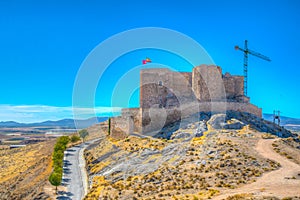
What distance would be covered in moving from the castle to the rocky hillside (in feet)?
6.76

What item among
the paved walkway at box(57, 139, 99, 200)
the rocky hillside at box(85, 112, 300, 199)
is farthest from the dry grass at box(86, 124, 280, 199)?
the paved walkway at box(57, 139, 99, 200)

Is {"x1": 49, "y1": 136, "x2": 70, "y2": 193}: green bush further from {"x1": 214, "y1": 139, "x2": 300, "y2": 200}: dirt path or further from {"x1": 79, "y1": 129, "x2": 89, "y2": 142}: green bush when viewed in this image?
{"x1": 214, "y1": 139, "x2": 300, "y2": 200}: dirt path

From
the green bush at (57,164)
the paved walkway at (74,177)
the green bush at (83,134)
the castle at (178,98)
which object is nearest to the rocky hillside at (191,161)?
the paved walkway at (74,177)

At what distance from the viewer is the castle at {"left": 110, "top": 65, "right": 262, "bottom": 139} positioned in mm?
50125

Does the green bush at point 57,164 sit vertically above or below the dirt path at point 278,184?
below

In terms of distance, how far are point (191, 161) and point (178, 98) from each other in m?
21.8

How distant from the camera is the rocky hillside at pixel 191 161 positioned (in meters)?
27.2

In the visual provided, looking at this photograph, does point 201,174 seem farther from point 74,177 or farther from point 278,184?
point 74,177

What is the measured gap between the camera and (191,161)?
3384 centimetres

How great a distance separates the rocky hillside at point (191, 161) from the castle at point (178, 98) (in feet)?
6.76

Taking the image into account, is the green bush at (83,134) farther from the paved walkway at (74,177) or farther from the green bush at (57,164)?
the paved walkway at (74,177)

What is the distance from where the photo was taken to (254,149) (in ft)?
115

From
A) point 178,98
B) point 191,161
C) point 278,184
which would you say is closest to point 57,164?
point 178,98

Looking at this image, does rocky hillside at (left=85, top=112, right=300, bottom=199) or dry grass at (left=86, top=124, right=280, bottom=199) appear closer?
dry grass at (left=86, top=124, right=280, bottom=199)
